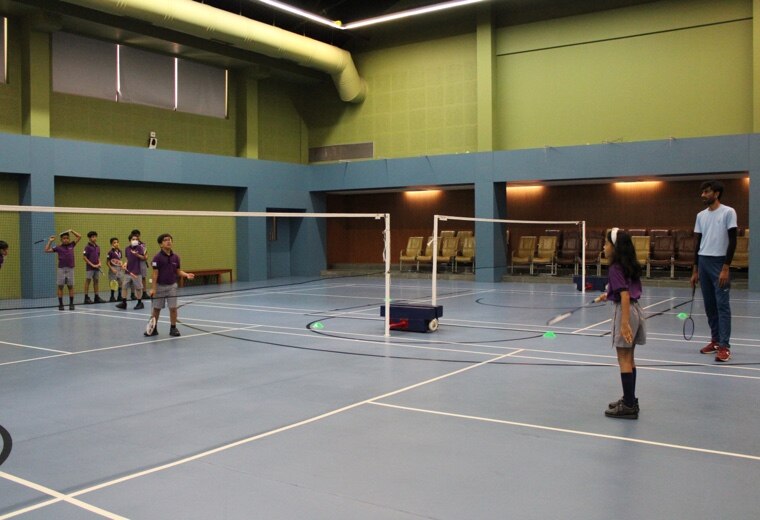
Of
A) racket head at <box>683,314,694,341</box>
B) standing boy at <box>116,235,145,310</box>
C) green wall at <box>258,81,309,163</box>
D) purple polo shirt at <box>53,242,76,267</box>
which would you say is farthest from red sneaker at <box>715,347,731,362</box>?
green wall at <box>258,81,309,163</box>

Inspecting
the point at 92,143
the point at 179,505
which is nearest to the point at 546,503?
the point at 179,505

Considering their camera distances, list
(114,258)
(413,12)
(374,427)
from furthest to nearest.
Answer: (413,12), (114,258), (374,427)

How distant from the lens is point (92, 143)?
20.3 m

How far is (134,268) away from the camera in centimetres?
1584

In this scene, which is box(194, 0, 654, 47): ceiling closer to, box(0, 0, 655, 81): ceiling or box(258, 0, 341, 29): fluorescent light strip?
box(0, 0, 655, 81): ceiling

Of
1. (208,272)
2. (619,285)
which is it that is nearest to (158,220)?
(208,272)

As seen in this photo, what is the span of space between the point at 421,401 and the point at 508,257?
20289mm

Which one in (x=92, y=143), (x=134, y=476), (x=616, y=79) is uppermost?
(x=616, y=79)

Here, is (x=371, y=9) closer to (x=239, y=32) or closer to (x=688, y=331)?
(x=239, y=32)

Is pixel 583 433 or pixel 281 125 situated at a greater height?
pixel 281 125

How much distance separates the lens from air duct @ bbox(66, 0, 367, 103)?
18500mm

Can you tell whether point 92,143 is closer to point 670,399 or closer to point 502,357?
point 502,357

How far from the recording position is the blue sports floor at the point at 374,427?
425 cm

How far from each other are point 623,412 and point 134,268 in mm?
12477
